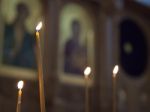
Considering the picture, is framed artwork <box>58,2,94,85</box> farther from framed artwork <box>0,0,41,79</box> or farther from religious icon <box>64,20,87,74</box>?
framed artwork <box>0,0,41,79</box>

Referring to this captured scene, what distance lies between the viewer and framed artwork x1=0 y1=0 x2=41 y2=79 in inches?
249

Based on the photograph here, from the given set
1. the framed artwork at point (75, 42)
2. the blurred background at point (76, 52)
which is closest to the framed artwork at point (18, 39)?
the blurred background at point (76, 52)

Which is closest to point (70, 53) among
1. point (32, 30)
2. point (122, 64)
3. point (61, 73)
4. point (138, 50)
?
point (61, 73)

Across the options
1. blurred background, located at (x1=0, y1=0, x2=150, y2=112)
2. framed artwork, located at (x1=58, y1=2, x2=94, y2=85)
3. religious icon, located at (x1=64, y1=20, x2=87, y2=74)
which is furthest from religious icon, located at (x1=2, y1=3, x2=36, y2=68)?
religious icon, located at (x1=64, y1=20, x2=87, y2=74)

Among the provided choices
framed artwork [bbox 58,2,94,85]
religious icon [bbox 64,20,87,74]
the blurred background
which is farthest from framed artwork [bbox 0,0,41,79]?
religious icon [bbox 64,20,87,74]

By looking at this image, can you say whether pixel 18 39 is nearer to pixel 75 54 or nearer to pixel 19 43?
pixel 19 43

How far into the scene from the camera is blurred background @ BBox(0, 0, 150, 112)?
6410mm

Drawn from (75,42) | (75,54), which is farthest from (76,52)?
(75,42)

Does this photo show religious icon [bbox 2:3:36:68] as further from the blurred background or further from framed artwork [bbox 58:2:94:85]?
framed artwork [bbox 58:2:94:85]

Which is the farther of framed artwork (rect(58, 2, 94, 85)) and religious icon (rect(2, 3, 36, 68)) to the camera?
framed artwork (rect(58, 2, 94, 85))

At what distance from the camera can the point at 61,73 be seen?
7.05 meters

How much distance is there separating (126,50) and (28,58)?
2.88 meters

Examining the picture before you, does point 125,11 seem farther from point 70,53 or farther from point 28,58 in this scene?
point 28,58

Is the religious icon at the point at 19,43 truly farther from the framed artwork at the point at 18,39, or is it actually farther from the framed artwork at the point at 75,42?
the framed artwork at the point at 75,42
